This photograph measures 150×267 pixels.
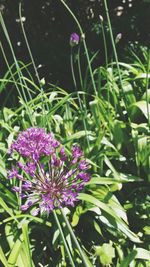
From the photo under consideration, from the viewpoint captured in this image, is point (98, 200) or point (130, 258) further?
point (98, 200)

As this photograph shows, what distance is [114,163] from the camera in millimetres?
2732

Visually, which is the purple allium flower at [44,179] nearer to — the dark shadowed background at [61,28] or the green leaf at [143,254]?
the green leaf at [143,254]

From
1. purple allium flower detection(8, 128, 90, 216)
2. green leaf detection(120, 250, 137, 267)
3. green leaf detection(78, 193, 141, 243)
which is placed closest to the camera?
purple allium flower detection(8, 128, 90, 216)

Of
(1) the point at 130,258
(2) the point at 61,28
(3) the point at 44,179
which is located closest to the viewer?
(3) the point at 44,179

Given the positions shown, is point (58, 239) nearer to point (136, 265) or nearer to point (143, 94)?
point (136, 265)

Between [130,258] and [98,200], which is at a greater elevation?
[98,200]

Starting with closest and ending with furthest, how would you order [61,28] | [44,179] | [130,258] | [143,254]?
[44,179] → [130,258] → [143,254] → [61,28]

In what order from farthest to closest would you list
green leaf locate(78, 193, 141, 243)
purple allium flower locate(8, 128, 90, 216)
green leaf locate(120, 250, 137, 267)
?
1. green leaf locate(78, 193, 141, 243)
2. green leaf locate(120, 250, 137, 267)
3. purple allium flower locate(8, 128, 90, 216)

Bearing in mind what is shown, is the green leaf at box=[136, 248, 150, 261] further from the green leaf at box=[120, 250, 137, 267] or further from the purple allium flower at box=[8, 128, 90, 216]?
the purple allium flower at box=[8, 128, 90, 216]

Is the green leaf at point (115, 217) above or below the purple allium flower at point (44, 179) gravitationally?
below

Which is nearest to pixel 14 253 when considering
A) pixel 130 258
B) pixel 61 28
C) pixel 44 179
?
pixel 130 258

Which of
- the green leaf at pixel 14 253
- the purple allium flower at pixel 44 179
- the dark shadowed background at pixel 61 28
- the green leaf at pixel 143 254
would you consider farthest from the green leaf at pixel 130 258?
the dark shadowed background at pixel 61 28

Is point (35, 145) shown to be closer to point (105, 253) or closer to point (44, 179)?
point (44, 179)

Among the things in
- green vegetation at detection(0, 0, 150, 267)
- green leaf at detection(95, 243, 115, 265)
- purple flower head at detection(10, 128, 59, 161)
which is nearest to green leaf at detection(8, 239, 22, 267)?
green vegetation at detection(0, 0, 150, 267)
